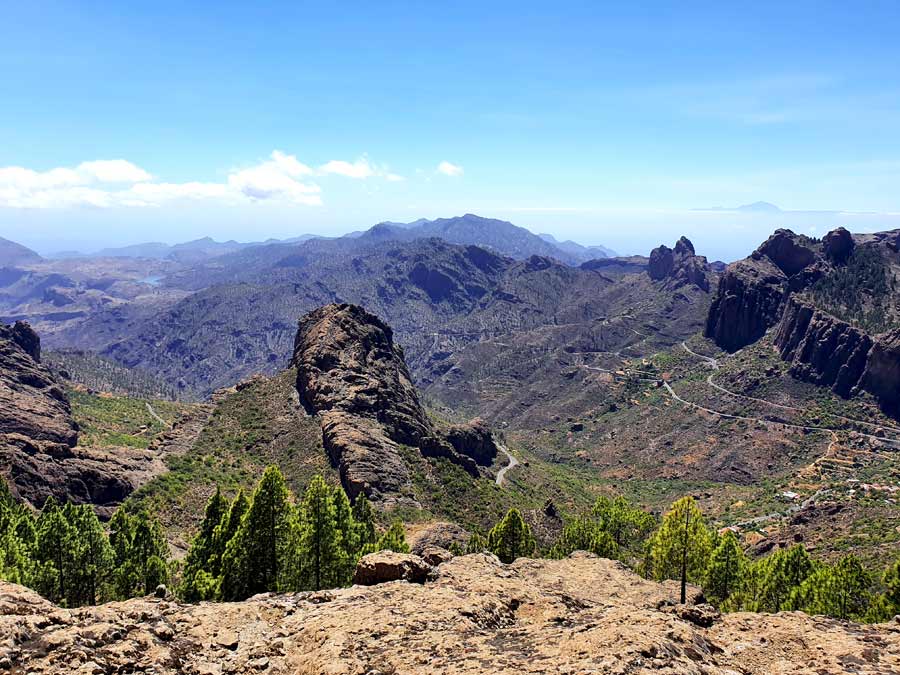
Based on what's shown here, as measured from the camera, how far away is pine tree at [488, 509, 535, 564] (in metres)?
52.3

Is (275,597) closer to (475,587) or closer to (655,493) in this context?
(475,587)

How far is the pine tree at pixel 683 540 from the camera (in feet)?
144

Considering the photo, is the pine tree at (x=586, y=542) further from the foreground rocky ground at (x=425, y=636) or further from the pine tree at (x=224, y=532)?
the pine tree at (x=224, y=532)

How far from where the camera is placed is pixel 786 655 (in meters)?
22.2

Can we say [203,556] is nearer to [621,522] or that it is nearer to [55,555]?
[55,555]

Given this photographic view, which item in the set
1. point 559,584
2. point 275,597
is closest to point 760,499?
point 559,584

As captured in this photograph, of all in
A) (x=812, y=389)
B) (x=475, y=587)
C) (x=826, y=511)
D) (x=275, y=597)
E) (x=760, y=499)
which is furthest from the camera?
(x=812, y=389)

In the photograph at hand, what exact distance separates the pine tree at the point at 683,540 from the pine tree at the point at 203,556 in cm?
3528

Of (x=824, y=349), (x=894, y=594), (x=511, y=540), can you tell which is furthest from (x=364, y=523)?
(x=824, y=349)

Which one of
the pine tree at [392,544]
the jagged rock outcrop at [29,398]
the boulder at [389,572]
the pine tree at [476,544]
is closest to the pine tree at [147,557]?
the pine tree at [392,544]

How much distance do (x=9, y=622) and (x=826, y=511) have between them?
342 ft

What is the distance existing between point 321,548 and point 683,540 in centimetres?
2861

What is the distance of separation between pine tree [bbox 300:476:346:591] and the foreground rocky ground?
1075cm

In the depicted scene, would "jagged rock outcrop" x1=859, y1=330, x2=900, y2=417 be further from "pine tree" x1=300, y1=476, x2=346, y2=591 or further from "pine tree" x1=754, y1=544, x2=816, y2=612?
"pine tree" x1=300, y1=476, x2=346, y2=591
